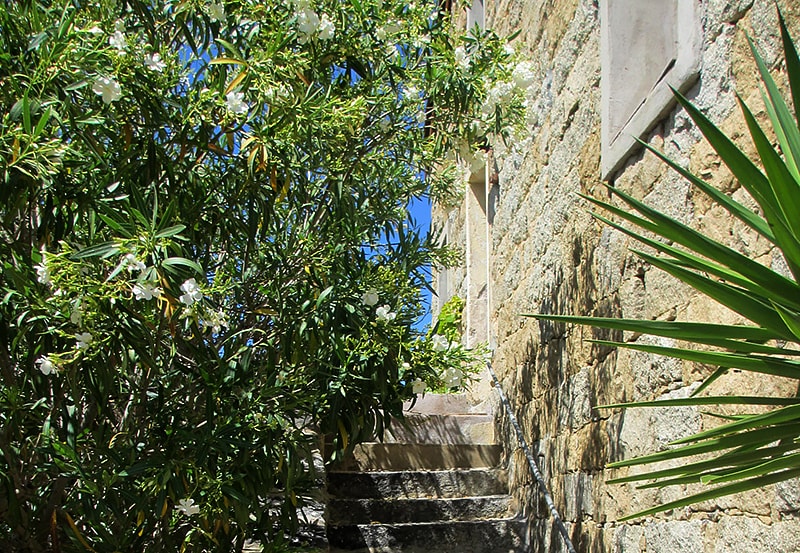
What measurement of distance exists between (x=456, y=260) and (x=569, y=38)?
1.66 meters

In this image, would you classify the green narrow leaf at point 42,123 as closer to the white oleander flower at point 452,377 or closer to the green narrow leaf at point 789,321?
the white oleander flower at point 452,377

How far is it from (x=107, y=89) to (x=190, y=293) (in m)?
0.69

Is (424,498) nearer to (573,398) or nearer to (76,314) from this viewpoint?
(573,398)

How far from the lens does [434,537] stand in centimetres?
462

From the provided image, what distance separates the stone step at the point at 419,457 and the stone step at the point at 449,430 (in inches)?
3.7

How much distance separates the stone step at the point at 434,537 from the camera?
4.49 metres

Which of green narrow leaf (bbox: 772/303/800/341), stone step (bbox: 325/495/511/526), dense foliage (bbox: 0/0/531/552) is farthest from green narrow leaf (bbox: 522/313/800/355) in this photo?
stone step (bbox: 325/495/511/526)

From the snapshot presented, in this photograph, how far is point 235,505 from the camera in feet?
9.43

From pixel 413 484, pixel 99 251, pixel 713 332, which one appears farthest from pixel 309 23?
pixel 413 484

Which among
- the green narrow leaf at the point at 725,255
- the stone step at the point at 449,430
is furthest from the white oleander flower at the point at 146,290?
the stone step at the point at 449,430

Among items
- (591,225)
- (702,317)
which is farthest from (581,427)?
(702,317)

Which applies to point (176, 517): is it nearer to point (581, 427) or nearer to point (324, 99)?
point (324, 99)

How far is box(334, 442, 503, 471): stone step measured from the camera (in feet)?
17.2

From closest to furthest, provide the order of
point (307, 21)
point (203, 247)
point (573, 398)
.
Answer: point (307, 21) → point (203, 247) → point (573, 398)
